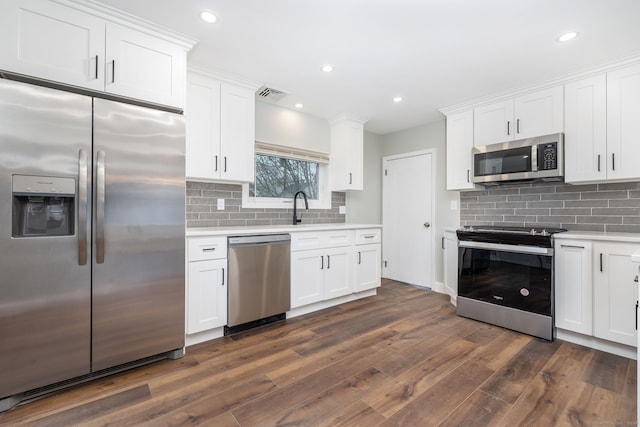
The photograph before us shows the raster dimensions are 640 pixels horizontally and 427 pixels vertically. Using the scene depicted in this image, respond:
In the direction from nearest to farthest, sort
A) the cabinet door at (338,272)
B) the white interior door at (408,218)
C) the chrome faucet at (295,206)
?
1. the cabinet door at (338,272)
2. the chrome faucet at (295,206)
3. the white interior door at (408,218)

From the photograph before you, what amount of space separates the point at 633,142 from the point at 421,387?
2680 mm

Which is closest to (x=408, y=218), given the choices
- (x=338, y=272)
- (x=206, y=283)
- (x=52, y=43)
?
(x=338, y=272)

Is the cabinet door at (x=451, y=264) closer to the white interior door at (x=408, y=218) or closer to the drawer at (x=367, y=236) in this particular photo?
the white interior door at (x=408, y=218)

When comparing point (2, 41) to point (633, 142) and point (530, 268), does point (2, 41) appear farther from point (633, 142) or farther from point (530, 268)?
point (633, 142)

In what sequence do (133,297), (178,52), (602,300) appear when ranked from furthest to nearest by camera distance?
(602,300)
(178,52)
(133,297)

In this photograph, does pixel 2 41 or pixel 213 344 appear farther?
pixel 213 344

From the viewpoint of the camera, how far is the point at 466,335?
2701 mm

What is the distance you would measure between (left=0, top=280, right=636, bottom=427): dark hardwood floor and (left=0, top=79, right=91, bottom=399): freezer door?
0.27m

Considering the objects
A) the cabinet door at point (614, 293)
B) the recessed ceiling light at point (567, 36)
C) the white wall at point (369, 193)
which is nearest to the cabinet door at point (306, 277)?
the white wall at point (369, 193)

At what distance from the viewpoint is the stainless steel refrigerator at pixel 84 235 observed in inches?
65.6

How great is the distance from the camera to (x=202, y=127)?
2.79 meters

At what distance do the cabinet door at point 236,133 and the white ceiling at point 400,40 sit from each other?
7.8 inches

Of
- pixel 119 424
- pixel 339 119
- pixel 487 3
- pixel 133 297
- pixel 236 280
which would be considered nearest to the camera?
Result: pixel 119 424

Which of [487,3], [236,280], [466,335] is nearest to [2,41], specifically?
[236,280]
